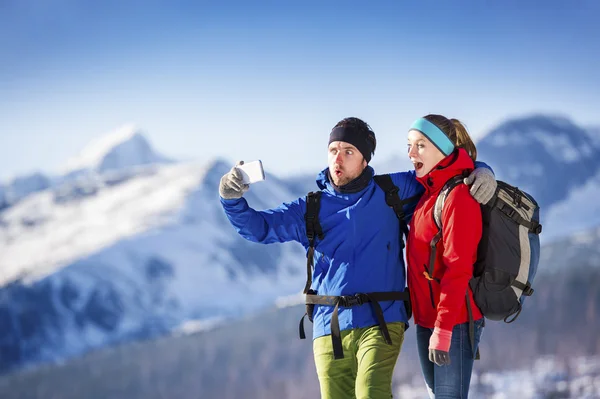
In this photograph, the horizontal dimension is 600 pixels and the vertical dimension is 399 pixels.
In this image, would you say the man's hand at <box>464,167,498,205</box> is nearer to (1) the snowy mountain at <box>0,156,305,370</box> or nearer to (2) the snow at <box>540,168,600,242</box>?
→ (1) the snowy mountain at <box>0,156,305,370</box>

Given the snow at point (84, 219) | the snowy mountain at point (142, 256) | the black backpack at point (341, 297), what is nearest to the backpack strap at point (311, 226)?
the black backpack at point (341, 297)

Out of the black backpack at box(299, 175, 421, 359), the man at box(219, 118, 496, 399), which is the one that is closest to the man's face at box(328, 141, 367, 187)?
the man at box(219, 118, 496, 399)

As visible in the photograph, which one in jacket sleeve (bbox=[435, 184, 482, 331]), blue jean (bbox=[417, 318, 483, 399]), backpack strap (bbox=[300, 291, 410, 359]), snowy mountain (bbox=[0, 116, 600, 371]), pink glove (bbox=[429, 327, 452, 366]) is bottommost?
snowy mountain (bbox=[0, 116, 600, 371])

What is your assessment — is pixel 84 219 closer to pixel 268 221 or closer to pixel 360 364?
pixel 268 221

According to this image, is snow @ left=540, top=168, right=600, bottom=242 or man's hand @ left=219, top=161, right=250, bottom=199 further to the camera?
snow @ left=540, top=168, right=600, bottom=242

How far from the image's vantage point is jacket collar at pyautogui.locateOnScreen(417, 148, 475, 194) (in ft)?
12.7

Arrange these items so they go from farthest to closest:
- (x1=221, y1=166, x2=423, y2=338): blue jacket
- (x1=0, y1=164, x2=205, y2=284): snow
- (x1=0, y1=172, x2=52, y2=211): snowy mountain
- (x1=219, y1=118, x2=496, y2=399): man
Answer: (x1=0, y1=172, x2=52, y2=211): snowy mountain, (x1=0, y1=164, x2=205, y2=284): snow, (x1=221, y1=166, x2=423, y2=338): blue jacket, (x1=219, y1=118, x2=496, y2=399): man

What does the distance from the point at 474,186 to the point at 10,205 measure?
223 ft

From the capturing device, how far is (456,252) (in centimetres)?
357

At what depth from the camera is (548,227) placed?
204 ft

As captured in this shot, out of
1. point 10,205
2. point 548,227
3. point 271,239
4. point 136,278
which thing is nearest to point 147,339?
point 136,278

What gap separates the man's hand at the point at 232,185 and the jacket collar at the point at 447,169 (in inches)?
42.7

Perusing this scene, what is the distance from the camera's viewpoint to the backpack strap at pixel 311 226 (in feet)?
13.6

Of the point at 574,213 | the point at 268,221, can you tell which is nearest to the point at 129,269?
the point at 574,213
